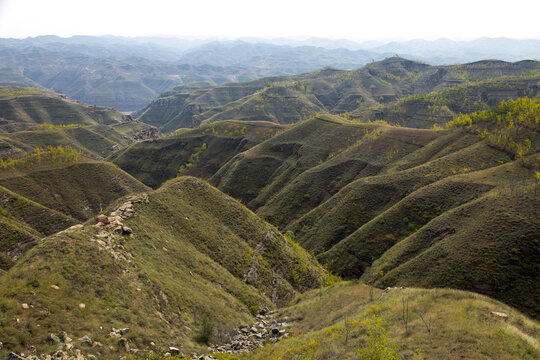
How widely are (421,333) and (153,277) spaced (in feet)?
106

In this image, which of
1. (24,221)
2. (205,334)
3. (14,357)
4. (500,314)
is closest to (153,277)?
(205,334)

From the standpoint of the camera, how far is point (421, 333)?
2917cm

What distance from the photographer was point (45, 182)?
124m

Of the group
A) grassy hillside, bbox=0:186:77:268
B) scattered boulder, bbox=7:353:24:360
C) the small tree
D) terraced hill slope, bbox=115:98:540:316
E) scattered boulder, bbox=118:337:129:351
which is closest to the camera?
scattered boulder, bbox=7:353:24:360

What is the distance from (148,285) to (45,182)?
11619cm

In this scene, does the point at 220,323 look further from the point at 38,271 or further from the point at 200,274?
the point at 38,271

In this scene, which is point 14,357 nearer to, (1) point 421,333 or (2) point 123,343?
(2) point 123,343

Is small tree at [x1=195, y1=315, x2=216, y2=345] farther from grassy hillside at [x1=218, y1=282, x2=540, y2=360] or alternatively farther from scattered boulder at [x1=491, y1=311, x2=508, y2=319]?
scattered boulder at [x1=491, y1=311, x2=508, y2=319]

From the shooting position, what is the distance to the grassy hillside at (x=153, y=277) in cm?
2695

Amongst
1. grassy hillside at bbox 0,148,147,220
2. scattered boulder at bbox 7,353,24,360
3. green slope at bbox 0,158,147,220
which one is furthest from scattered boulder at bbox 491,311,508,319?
green slope at bbox 0,158,147,220

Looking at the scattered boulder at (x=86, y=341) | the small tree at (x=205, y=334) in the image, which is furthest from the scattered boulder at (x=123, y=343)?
the small tree at (x=205, y=334)

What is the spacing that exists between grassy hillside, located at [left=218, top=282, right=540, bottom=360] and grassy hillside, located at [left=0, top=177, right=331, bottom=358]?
10.3 metres

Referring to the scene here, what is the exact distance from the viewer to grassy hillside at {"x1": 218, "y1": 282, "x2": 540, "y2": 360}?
25688 millimetres

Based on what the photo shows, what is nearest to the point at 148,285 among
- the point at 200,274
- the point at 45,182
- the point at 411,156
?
the point at 200,274
